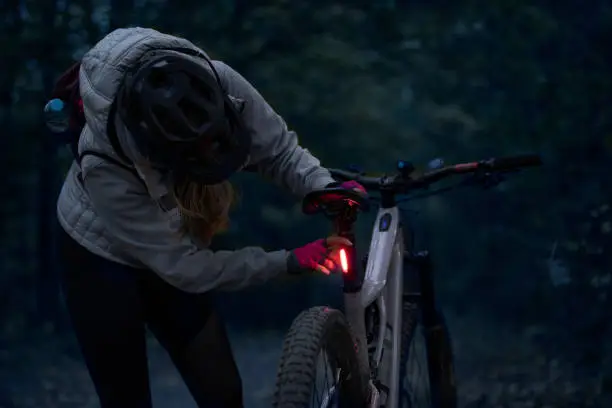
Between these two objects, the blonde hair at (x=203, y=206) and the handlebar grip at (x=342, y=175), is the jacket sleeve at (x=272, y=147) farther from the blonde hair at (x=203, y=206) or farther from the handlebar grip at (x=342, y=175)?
the handlebar grip at (x=342, y=175)

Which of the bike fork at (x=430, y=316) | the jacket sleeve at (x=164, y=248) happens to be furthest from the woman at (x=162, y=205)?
the bike fork at (x=430, y=316)

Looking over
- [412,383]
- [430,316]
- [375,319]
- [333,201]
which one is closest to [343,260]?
[333,201]

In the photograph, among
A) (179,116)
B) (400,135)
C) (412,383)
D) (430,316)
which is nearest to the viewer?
(179,116)

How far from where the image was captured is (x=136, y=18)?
16.4 feet

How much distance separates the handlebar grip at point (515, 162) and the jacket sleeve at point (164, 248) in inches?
32.2

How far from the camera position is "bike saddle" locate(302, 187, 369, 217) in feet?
7.39

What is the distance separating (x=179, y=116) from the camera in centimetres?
212

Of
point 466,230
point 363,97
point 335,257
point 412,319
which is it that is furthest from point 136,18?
point 335,257

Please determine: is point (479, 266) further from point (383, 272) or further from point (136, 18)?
point (383, 272)

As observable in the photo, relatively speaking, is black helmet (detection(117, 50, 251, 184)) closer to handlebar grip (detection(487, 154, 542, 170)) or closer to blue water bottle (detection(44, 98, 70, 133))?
blue water bottle (detection(44, 98, 70, 133))

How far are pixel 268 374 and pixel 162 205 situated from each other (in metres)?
2.70

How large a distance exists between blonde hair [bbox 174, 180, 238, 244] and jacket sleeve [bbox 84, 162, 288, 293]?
9 centimetres

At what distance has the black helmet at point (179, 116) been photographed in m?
2.12

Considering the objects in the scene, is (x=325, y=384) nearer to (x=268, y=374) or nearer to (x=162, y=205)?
(x=162, y=205)
